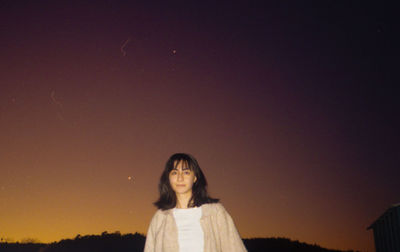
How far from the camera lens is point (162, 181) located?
4.20 m

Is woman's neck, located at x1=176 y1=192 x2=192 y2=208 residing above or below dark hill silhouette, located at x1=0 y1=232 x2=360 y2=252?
above

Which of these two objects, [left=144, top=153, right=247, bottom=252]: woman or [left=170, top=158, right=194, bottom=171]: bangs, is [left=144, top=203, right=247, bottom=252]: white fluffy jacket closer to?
[left=144, top=153, right=247, bottom=252]: woman

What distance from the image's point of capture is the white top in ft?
12.1

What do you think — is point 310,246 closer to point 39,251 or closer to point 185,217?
point 39,251

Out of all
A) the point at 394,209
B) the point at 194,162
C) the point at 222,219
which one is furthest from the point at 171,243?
the point at 394,209

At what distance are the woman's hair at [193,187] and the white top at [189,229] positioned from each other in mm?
98

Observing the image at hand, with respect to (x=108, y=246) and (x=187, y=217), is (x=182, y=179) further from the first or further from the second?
(x=108, y=246)

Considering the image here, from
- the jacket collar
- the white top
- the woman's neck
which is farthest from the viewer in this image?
the woman's neck

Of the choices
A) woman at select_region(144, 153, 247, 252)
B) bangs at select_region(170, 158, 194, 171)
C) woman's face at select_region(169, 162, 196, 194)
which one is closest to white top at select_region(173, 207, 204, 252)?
woman at select_region(144, 153, 247, 252)

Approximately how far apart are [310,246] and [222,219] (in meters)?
24.1

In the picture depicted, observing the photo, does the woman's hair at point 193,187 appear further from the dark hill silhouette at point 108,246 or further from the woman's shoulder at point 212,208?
the dark hill silhouette at point 108,246

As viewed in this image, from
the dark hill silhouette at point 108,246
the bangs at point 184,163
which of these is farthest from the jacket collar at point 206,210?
the dark hill silhouette at point 108,246

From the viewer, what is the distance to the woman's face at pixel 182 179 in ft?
12.9

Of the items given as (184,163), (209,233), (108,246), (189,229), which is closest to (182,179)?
(184,163)
